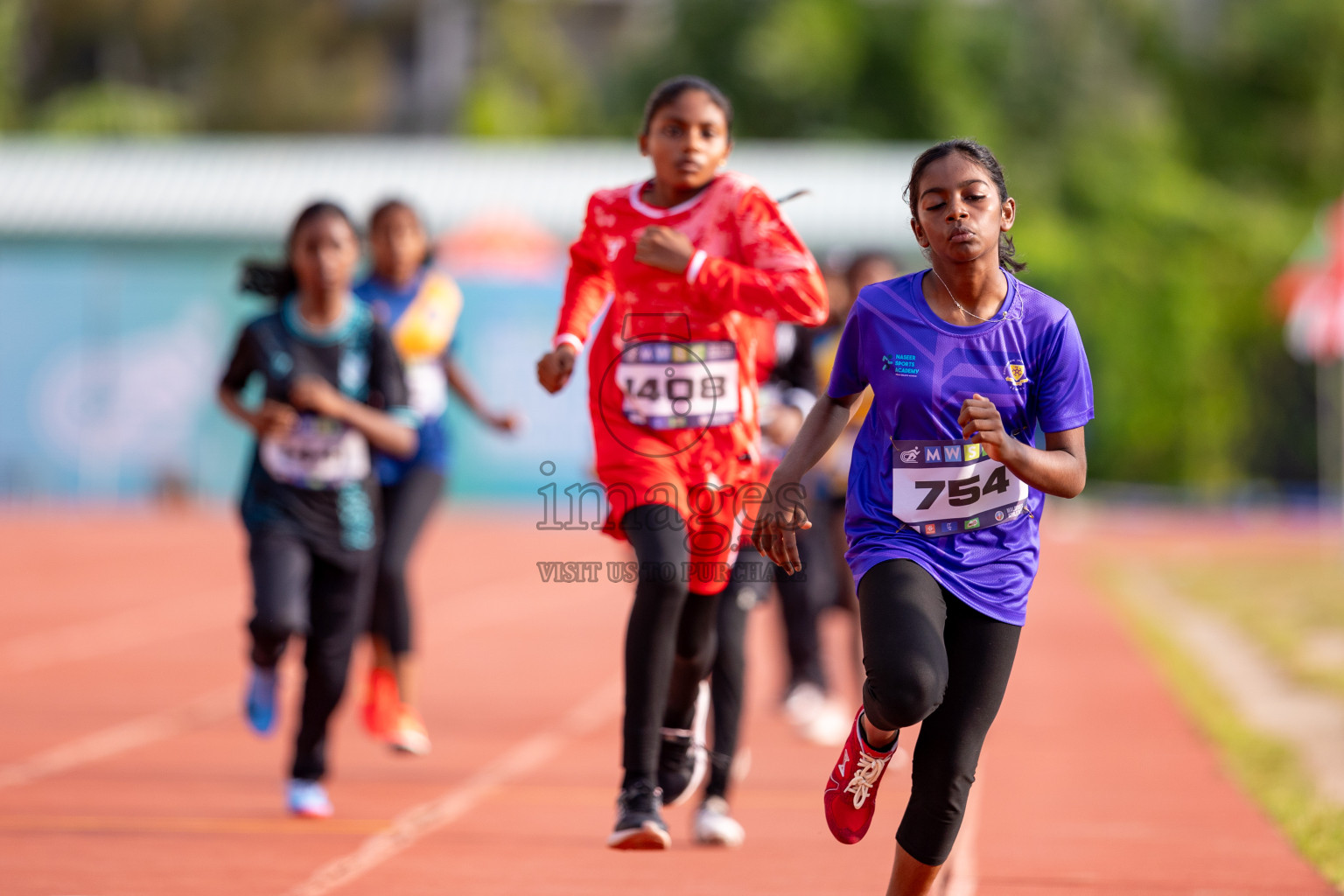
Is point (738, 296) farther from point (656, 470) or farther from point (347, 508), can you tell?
point (347, 508)

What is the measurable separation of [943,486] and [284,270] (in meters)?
3.33

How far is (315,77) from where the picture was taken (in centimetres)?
5981

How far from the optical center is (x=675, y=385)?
5.31m

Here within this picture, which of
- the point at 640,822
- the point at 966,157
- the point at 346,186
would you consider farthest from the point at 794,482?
the point at 346,186

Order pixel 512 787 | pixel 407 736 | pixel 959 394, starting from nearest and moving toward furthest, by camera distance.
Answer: pixel 959 394 < pixel 512 787 < pixel 407 736

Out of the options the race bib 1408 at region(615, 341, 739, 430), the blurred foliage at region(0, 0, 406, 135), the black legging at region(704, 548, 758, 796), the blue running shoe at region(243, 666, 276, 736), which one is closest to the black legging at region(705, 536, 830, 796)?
the black legging at region(704, 548, 758, 796)

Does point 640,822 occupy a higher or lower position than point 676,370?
lower

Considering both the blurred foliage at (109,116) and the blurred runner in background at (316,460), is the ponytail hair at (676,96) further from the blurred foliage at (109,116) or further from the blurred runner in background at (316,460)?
the blurred foliage at (109,116)

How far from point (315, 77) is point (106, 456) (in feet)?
111

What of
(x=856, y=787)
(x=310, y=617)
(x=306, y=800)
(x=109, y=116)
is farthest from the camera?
(x=109, y=116)

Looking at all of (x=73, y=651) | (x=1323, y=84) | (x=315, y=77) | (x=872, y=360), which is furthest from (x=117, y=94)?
(x=872, y=360)

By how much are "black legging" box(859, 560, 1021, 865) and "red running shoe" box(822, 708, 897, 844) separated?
0.38ft

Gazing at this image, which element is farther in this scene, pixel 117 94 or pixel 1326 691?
pixel 117 94

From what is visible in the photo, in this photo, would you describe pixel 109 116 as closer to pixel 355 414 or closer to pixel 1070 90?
pixel 1070 90
